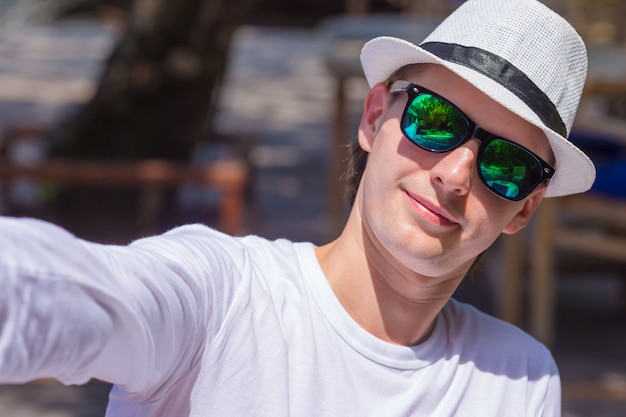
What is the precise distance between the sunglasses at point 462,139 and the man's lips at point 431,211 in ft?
0.24

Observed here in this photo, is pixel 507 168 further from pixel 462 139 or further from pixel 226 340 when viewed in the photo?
pixel 226 340

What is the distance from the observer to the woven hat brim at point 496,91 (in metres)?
1.44

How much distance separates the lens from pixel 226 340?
131 cm

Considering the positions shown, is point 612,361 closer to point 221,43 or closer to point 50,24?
point 221,43

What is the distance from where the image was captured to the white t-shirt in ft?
3.09

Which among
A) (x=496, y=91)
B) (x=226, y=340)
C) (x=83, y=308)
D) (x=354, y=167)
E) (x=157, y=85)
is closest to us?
(x=83, y=308)

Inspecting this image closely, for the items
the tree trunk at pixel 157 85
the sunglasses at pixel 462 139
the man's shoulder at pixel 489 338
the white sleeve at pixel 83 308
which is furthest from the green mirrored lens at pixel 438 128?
the tree trunk at pixel 157 85

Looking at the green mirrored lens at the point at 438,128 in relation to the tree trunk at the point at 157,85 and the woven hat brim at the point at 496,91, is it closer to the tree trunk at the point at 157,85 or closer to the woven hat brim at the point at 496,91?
the woven hat brim at the point at 496,91

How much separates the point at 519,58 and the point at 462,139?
142 millimetres

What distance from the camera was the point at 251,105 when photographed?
10070mm

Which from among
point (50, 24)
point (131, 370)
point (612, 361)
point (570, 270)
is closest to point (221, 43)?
point (570, 270)

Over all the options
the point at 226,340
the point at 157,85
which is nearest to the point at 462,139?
the point at 226,340

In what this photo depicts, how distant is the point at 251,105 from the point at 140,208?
14.7 ft

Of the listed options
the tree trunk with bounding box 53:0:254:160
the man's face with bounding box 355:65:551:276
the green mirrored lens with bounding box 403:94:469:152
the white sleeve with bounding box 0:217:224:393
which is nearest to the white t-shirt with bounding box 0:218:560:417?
the white sleeve with bounding box 0:217:224:393
